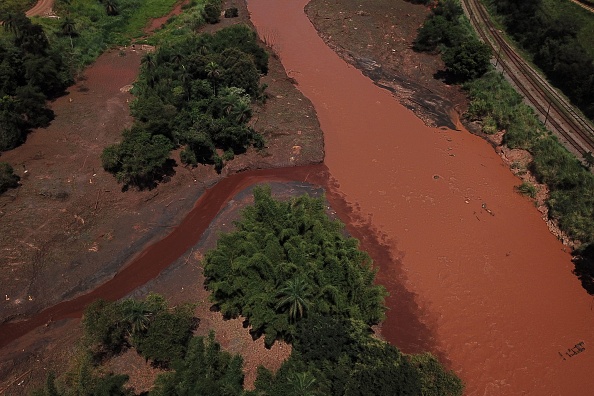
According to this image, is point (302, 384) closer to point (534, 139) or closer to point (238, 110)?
point (238, 110)

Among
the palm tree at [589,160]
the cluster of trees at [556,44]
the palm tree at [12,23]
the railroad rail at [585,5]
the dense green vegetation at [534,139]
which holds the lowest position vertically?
the palm tree at [12,23]

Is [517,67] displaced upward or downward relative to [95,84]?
upward

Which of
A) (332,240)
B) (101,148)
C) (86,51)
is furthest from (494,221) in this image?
(86,51)

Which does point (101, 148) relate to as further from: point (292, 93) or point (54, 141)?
point (292, 93)

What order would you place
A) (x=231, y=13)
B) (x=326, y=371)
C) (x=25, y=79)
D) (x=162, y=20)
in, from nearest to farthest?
(x=326, y=371) → (x=25, y=79) → (x=231, y=13) → (x=162, y=20)

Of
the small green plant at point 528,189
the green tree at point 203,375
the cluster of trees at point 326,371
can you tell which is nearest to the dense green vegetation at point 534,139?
the small green plant at point 528,189

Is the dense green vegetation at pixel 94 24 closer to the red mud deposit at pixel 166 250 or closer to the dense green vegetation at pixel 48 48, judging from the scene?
the dense green vegetation at pixel 48 48

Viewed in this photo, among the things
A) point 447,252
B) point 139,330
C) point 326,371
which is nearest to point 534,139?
point 447,252
